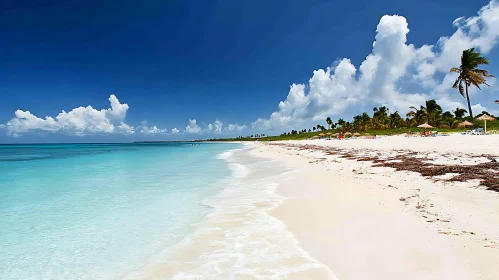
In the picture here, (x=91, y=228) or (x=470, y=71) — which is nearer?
(x=91, y=228)

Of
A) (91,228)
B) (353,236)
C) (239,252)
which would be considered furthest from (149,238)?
(353,236)

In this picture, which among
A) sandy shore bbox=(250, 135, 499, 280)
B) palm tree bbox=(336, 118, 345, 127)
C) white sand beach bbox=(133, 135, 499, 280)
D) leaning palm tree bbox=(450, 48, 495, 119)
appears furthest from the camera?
palm tree bbox=(336, 118, 345, 127)

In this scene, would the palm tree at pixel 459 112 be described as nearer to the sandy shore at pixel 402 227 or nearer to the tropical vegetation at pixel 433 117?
the tropical vegetation at pixel 433 117

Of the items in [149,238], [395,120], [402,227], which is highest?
[395,120]

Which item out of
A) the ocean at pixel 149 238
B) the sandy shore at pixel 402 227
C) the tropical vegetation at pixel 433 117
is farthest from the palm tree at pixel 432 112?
the ocean at pixel 149 238

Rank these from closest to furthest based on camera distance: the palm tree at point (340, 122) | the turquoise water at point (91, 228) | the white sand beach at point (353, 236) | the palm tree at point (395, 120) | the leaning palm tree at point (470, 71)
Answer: the white sand beach at point (353, 236) < the turquoise water at point (91, 228) < the leaning palm tree at point (470, 71) < the palm tree at point (395, 120) < the palm tree at point (340, 122)

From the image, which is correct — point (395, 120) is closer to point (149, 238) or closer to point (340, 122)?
point (340, 122)

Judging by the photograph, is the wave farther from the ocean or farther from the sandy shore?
the sandy shore

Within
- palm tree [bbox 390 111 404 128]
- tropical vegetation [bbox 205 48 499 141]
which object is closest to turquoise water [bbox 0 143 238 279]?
tropical vegetation [bbox 205 48 499 141]

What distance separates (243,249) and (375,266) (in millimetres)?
2433

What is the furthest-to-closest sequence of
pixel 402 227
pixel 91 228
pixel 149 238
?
pixel 91 228 < pixel 149 238 < pixel 402 227

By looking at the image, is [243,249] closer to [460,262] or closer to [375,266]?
[375,266]

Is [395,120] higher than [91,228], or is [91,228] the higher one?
[395,120]

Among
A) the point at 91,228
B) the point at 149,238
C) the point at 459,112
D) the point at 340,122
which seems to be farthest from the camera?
the point at 340,122
